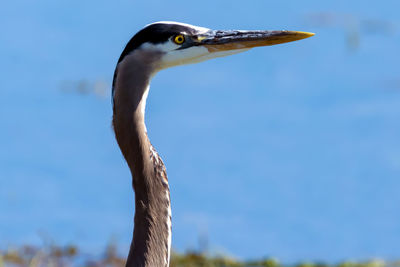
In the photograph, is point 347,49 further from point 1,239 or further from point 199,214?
point 1,239

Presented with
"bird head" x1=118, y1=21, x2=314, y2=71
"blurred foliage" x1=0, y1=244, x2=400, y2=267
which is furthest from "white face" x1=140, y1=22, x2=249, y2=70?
"blurred foliage" x1=0, y1=244, x2=400, y2=267

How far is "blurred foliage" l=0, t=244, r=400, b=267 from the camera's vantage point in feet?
17.6

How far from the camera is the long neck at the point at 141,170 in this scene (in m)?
3.39

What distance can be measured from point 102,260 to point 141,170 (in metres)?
2.29

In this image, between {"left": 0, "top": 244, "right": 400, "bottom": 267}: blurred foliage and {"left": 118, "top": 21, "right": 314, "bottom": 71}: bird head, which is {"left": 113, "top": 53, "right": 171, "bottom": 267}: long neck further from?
{"left": 0, "top": 244, "right": 400, "bottom": 267}: blurred foliage

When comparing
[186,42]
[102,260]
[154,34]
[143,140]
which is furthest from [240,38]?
[102,260]

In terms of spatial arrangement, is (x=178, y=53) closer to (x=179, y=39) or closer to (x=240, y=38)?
(x=179, y=39)

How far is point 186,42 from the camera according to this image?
3570 mm

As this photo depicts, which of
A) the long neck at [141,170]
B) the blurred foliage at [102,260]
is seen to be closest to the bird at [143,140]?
the long neck at [141,170]

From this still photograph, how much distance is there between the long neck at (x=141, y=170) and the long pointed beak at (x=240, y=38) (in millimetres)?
317

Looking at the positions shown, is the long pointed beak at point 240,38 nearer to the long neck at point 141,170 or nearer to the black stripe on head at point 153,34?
the black stripe on head at point 153,34

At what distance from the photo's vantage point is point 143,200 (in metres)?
3.42

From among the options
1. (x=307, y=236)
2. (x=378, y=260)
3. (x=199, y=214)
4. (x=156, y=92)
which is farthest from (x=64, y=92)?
(x=378, y=260)

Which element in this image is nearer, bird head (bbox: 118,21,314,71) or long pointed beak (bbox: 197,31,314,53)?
bird head (bbox: 118,21,314,71)
